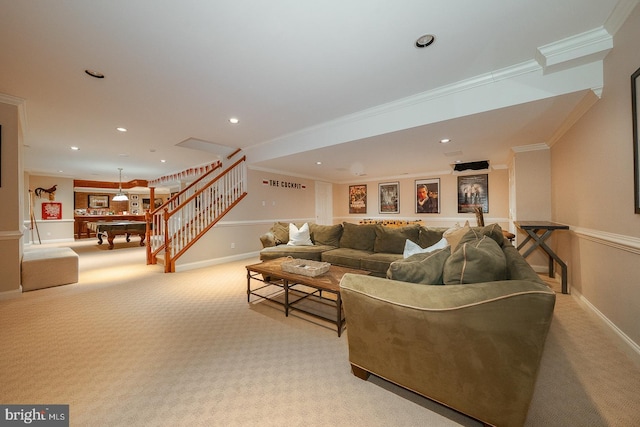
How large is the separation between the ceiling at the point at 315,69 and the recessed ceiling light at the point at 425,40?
0.18 ft

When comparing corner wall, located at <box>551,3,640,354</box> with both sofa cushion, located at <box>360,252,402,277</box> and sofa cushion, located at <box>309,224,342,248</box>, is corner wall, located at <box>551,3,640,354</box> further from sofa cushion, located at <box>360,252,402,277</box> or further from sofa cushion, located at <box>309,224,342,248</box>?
sofa cushion, located at <box>309,224,342,248</box>

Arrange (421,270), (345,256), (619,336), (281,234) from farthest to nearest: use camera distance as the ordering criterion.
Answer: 1. (281,234)
2. (345,256)
3. (619,336)
4. (421,270)

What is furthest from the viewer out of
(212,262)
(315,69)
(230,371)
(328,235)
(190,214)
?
(212,262)

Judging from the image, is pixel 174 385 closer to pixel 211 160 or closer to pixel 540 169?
pixel 540 169

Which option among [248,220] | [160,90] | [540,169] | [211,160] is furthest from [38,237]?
[540,169]

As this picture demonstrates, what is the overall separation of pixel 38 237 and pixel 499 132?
43.9ft

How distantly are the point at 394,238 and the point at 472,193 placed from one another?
428 centimetres

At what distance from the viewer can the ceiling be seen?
6.09 ft

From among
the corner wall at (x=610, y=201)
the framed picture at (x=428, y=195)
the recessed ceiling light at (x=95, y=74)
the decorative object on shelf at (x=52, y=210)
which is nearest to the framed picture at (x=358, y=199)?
the framed picture at (x=428, y=195)

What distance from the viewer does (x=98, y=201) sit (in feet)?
35.4

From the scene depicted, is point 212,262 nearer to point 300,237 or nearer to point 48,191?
point 300,237

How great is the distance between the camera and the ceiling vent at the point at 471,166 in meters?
5.80

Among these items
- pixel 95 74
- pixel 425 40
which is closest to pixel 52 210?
pixel 95 74

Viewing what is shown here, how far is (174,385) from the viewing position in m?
1.62
